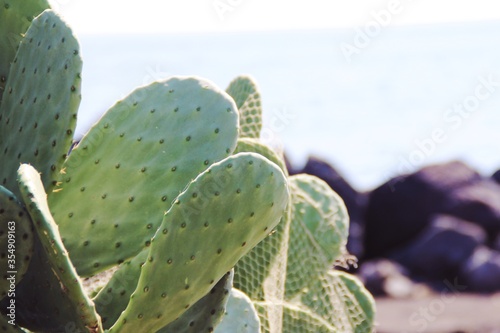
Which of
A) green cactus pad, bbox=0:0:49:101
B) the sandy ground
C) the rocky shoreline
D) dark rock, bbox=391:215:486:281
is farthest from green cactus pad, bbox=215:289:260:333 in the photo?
dark rock, bbox=391:215:486:281

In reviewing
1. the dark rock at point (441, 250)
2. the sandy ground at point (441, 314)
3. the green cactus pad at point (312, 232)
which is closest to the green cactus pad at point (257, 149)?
the green cactus pad at point (312, 232)

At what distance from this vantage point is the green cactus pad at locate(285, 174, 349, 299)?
5.25 feet

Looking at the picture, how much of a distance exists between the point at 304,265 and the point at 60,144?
23.7 inches

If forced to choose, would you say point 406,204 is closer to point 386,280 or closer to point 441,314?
point 386,280

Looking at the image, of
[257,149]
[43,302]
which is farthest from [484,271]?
[43,302]

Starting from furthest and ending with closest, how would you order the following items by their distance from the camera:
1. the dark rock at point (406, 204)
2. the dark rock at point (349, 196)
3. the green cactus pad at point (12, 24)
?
1. the dark rock at point (406, 204)
2. the dark rock at point (349, 196)
3. the green cactus pad at point (12, 24)

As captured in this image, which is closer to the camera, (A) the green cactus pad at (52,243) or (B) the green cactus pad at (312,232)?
(A) the green cactus pad at (52,243)

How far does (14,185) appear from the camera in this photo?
1126 mm

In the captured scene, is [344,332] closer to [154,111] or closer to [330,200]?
[330,200]

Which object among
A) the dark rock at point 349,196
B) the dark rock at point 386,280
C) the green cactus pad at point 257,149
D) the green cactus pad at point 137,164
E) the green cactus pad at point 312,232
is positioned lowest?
the dark rock at point 386,280

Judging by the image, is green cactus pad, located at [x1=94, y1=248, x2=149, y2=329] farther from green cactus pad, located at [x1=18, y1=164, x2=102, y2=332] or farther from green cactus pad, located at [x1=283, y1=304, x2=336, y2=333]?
green cactus pad, located at [x1=283, y1=304, x2=336, y2=333]

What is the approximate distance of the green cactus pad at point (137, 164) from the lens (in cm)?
115

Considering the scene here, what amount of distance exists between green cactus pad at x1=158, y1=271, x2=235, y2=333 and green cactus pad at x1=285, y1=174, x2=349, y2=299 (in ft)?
1.57

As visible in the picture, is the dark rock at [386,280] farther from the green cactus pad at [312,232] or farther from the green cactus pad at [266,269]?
the green cactus pad at [266,269]
